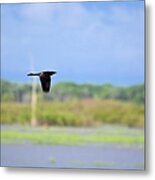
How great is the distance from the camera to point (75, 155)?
2.03 meters

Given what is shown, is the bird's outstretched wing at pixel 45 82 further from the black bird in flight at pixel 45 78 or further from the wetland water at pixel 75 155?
the wetland water at pixel 75 155

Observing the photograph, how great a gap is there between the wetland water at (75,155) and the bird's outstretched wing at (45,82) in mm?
166

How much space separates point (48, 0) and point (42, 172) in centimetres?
68

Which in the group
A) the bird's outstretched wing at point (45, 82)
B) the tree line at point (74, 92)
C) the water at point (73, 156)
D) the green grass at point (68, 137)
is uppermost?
the bird's outstretched wing at point (45, 82)

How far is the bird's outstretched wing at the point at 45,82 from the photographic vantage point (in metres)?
2.05

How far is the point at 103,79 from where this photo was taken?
2025 mm

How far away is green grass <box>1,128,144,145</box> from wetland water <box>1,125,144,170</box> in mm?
11

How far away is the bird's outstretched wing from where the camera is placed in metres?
2.05

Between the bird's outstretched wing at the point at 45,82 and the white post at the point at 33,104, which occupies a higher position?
the bird's outstretched wing at the point at 45,82

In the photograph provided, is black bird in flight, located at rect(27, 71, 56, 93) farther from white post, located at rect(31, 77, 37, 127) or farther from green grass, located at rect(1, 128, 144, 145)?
green grass, located at rect(1, 128, 144, 145)

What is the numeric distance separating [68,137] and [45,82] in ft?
0.76

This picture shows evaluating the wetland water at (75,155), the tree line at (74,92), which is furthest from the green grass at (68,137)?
the tree line at (74,92)

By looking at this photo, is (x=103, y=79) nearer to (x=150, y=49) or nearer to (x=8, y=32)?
(x=150, y=49)

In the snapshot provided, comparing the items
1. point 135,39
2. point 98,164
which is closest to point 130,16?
point 135,39
